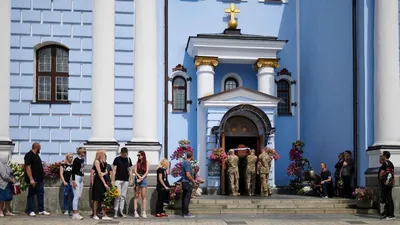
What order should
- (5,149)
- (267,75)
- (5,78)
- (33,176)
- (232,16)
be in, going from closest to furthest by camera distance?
1. (33,176)
2. (5,149)
3. (5,78)
4. (267,75)
5. (232,16)

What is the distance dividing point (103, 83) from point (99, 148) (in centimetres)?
189

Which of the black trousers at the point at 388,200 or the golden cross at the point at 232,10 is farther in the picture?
the golden cross at the point at 232,10

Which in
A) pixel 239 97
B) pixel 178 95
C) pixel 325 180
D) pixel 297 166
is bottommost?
pixel 325 180

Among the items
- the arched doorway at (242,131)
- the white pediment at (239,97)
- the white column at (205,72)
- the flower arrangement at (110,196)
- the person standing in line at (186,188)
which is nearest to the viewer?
the flower arrangement at (110,196)

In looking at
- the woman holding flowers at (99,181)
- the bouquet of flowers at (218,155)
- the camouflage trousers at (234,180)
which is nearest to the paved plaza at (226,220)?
the woman holding flowers at (99,181)

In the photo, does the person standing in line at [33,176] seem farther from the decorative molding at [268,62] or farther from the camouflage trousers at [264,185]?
the decorative molding at [268,62]

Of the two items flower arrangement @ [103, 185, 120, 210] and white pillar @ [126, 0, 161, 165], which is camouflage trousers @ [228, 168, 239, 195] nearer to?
white pillar @ [126, 0, 161, 165]

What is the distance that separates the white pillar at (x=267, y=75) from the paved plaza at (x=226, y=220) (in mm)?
7573

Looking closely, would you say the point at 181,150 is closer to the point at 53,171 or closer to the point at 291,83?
the point at 291,83

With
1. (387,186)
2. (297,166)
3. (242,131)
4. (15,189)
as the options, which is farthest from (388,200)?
(15,189)

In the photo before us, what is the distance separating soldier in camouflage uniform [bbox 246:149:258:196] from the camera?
66.7ft

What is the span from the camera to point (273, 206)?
55.7 ft

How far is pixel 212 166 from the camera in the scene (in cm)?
2131

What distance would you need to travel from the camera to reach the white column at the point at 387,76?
17312 millimetres
